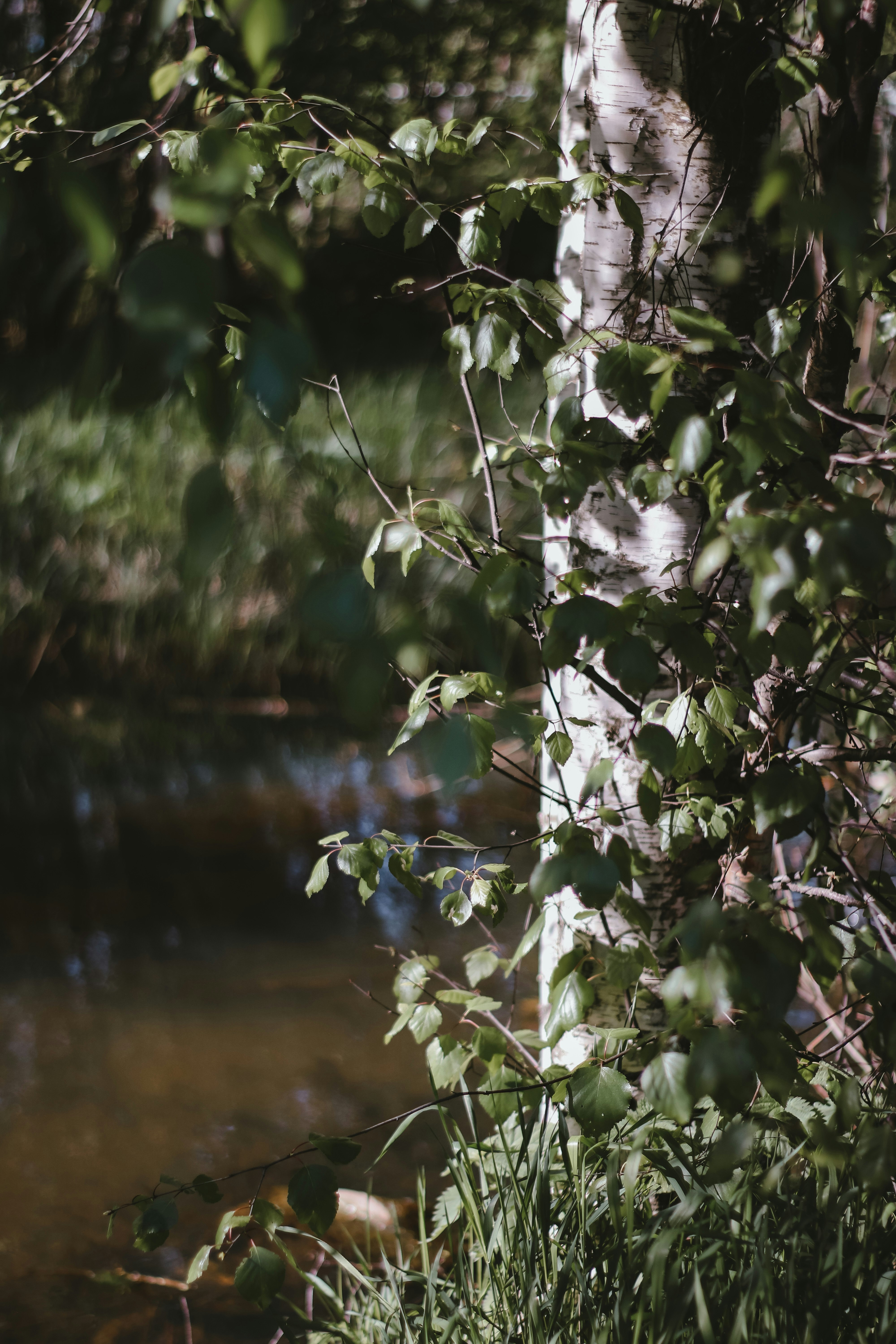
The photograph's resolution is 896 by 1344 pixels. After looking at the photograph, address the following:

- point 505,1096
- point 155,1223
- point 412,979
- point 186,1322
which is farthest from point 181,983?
point 155,1223

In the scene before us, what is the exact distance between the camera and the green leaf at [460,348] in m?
1.16

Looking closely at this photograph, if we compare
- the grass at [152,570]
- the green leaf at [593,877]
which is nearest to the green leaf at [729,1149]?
the green leaf at [593,877]

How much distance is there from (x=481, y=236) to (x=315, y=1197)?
0.96 metres

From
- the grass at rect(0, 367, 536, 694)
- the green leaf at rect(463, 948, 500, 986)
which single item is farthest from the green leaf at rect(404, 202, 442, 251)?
the grass at rect(0, 367, 536, 694)

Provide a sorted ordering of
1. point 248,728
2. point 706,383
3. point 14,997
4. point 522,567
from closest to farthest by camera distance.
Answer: point 522,567 < point 706,383 < point 14,997 < point 248,728

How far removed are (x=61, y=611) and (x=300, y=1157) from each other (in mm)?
3054

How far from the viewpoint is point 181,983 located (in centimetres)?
250

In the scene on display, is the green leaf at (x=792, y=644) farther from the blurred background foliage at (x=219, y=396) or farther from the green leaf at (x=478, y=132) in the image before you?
the green leaf at (x=478, y=132)

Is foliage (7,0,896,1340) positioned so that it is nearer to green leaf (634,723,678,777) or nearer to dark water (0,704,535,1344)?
green leaf (634,723,678,777)

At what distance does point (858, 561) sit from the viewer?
638 millimetres

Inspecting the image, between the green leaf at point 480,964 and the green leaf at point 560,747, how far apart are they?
283mm

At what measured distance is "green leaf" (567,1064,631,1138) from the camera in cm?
98

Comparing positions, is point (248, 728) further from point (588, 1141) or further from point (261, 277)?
point (261, 277)

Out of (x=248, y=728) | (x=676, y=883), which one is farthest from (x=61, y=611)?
→ (x=676, y=883)
